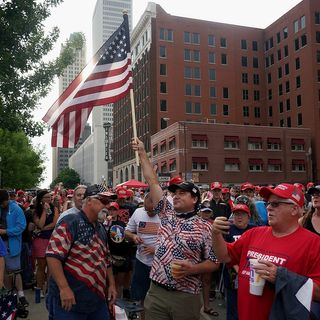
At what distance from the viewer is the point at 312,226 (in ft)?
16.2

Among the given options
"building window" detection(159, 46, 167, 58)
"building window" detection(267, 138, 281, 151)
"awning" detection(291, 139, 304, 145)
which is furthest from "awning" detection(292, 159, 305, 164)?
"building window" detection(159, 46, 167, 58)

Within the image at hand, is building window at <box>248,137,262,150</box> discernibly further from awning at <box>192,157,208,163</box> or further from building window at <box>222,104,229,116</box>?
building window at <box>222,104,229,116</box>

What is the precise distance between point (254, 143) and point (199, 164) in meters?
8.84

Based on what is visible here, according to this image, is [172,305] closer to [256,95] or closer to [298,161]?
[298,161]

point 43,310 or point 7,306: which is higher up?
point 7,306

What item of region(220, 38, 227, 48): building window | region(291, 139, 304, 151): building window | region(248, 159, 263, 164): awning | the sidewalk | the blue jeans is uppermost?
region(220, 38, 227, 48): building window

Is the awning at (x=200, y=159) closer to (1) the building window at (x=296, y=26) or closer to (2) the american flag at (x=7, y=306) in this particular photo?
(1) the building window at (x=296, y=26)

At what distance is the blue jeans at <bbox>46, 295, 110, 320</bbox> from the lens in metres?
3.97

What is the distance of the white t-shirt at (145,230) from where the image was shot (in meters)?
6.36

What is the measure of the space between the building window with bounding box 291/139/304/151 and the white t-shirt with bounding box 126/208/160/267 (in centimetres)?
5649

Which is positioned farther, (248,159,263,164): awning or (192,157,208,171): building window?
(248,159,263,164): awning

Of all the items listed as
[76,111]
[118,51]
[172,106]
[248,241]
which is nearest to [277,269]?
[248,241]

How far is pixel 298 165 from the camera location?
60.4 metres

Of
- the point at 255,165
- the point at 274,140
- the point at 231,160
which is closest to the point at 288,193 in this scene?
the point at 231,160
